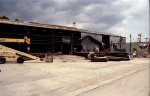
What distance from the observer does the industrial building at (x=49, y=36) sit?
46819 mm

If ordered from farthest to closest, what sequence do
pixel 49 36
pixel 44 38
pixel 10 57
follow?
pixel 49 36 < pixel 44 38 < pixel 10 57

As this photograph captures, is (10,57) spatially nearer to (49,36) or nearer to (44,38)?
(44,38)

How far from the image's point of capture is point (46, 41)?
5381 cm

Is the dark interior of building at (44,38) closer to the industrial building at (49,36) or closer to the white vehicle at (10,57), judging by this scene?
the industrial building at (49,36)

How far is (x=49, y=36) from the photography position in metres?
54.2

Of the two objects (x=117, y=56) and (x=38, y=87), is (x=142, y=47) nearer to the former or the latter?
(x=117, y=56)

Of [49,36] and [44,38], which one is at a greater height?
[49,36]

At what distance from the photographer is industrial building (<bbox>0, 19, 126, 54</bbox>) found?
46819mm

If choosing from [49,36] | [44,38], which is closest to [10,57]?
[44,38]

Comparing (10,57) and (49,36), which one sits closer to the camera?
(10,57)

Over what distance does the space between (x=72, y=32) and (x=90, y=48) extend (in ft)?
27.1

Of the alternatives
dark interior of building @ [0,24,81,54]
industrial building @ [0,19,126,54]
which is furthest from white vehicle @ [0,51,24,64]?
dark interior of building @ [0,24,81,54]

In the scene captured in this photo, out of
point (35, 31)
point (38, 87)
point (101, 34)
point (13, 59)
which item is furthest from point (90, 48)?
point (38, 87)

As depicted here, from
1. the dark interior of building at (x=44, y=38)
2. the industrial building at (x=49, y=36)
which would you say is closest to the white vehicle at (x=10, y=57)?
the industrial building at (x=49, y=36)
